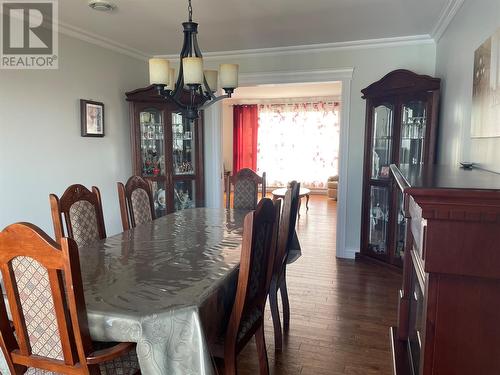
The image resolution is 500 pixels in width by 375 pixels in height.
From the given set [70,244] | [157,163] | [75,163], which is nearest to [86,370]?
[70,244]

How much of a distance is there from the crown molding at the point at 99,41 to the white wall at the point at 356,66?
1183mm

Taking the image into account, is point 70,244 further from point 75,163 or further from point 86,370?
point 75,163

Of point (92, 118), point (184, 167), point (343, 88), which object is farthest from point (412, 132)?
point (92, 118)

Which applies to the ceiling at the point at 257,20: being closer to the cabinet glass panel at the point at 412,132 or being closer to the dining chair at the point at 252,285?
the cabinet glass panel at the point at 412,132

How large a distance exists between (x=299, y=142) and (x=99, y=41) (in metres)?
6.44

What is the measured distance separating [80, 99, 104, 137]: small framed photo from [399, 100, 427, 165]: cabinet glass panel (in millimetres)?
3179

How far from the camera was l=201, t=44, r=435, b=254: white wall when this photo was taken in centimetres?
391

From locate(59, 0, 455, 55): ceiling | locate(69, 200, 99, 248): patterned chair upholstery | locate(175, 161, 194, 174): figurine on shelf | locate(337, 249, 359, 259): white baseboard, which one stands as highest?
locate(59, 0, 455, 55): ceiling

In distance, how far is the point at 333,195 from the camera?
8.88 meters

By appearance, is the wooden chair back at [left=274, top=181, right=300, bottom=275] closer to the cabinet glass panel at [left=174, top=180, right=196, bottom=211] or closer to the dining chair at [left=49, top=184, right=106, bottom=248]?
the dining chair at [left=49, top=184, right=106, bottom=248]

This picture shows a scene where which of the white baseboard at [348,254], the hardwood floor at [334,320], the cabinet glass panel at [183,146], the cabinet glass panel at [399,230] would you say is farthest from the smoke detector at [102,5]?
the white baseboard at [348,254]

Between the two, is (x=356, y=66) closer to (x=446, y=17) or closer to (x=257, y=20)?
(x=446, y=17)

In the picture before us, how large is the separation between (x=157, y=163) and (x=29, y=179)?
5.03ft

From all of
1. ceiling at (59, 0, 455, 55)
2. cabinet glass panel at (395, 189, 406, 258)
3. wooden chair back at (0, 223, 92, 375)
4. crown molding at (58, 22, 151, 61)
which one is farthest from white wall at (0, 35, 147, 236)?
cabinet glass panel at (395, 189, 406, 258)
